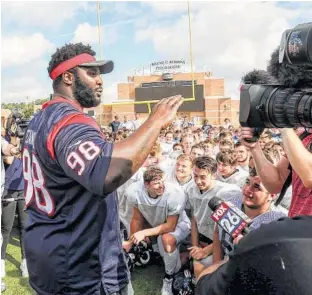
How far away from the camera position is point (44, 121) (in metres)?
1.82

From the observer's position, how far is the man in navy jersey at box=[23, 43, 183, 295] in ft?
5.30

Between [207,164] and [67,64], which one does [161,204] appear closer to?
[207,164]

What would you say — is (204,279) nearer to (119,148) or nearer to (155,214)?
(119,148)

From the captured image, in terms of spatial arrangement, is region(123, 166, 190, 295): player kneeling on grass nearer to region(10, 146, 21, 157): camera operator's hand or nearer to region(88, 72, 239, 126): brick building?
region(10, 146, 21, 157): camera operator's hand

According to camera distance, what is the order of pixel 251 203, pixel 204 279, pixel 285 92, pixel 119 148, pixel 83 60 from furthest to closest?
1. pixel 251 203
2. pixel 83 60
3. pixel 119 148
4. pixel 285 92
5. pixel 204 279

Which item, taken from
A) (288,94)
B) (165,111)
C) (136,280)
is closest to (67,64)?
(165,111)

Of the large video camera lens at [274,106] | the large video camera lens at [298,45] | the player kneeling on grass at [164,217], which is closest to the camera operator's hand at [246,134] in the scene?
the large video camera lens at [274,106]

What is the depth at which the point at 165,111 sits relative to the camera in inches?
68.1

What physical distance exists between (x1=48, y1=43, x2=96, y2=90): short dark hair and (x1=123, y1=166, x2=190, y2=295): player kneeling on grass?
254cm

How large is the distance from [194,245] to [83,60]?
271 centimetres

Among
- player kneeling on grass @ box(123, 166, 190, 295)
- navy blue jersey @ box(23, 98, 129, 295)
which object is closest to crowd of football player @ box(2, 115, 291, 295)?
player kneeling on grass @ box(123, 166, 190, 295)

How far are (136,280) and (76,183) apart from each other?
10.3 ft

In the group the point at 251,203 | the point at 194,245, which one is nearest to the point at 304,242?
the point at 251,203

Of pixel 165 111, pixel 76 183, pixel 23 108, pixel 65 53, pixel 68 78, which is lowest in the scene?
pixel 23 108
